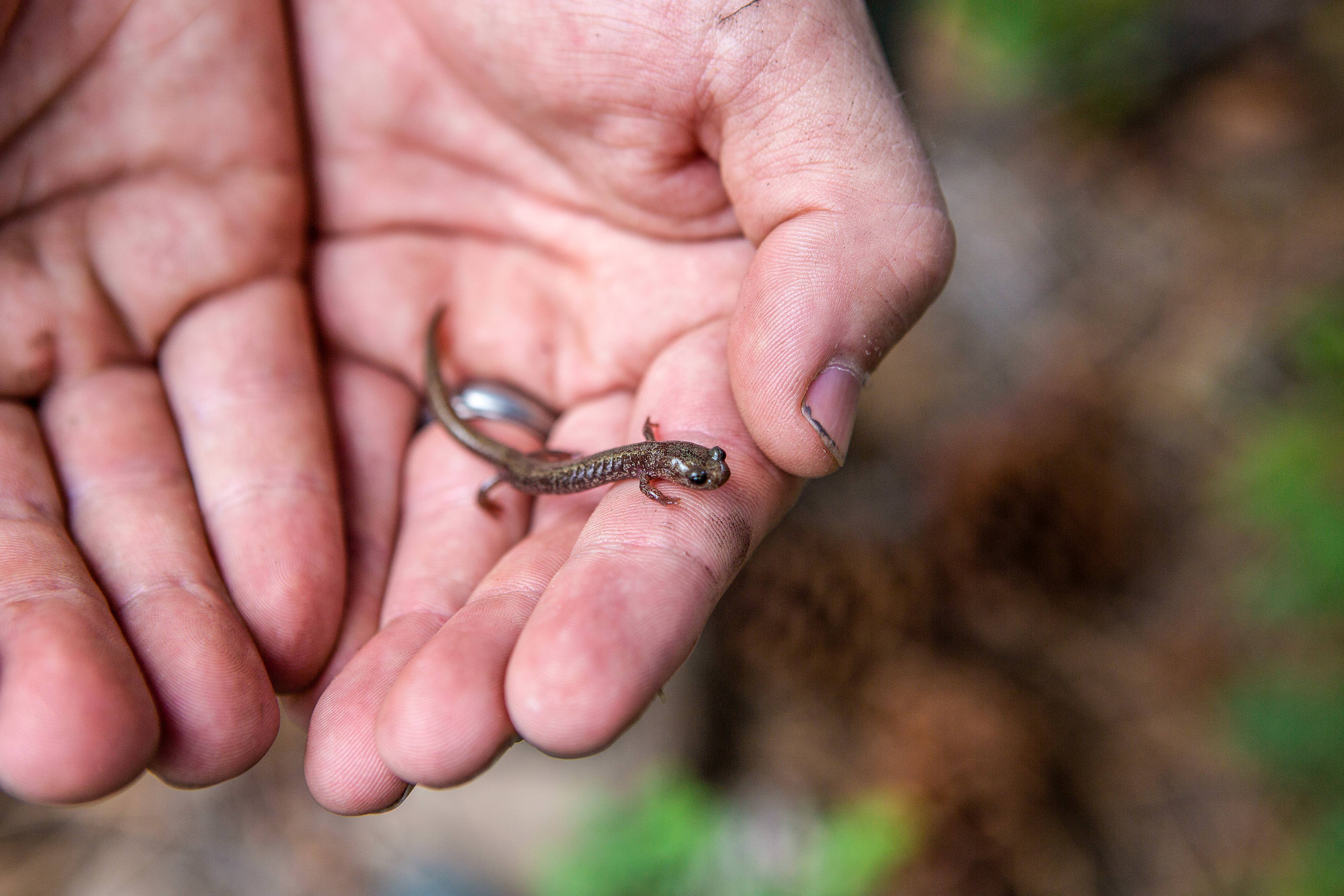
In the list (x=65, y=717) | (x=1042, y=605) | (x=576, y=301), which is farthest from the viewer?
(x=1042, y=605)

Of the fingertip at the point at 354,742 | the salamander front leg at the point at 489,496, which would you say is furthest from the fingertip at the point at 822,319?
the fingertip at the point at 354,742

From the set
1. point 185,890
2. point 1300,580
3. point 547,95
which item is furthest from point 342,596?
point 1300,580

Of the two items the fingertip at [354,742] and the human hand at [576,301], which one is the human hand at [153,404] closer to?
the fingertip at [354,742]

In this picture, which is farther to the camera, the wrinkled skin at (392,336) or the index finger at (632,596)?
the wrinkled skin at (392,336)

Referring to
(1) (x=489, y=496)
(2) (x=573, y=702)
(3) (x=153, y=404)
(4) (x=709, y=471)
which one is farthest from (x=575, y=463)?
(3) (x=153, y=404)

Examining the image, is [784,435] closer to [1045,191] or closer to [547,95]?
[547,95]

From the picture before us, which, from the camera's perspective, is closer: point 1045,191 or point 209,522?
point 209,522

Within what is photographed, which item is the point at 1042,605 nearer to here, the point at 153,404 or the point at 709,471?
the point at 709,471
